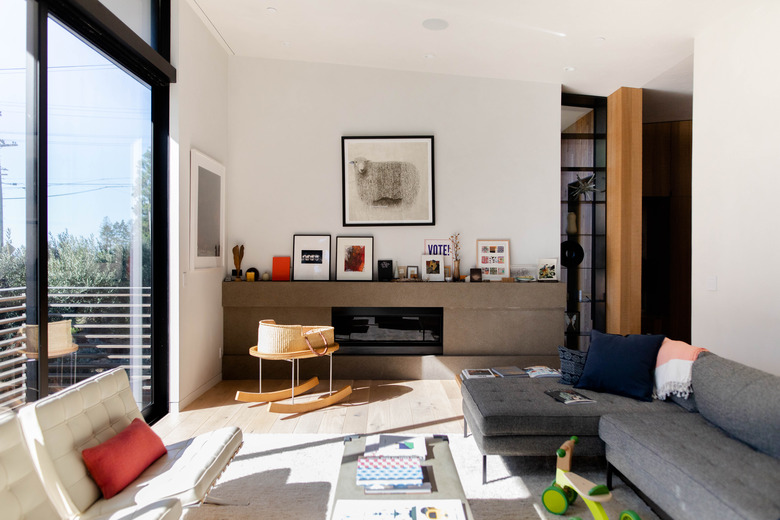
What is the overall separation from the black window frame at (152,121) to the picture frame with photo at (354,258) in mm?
1846

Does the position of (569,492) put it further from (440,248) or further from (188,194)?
(188,194)

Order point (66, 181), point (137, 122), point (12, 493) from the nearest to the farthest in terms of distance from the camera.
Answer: point (12, 493), point (66, 181), point (137, 122)

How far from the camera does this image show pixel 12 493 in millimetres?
1733

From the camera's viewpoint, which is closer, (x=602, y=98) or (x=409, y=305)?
(x=409, y=305)

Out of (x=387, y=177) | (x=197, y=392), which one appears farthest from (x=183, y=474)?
(x=387, y=177)

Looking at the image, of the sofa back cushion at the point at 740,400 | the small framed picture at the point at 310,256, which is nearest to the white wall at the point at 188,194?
the small framed picture at the point at 310,256

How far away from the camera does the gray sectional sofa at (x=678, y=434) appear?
2002mm

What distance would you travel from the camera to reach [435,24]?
4289mm

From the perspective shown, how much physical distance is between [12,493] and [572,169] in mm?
5717

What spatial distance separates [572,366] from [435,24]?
10.2 ft

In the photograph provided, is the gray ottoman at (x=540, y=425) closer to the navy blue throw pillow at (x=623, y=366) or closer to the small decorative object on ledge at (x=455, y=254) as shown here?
the navy blue throw pillow at (x=623, y=366)

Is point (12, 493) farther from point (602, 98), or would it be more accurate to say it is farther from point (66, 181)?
point (602, 98)

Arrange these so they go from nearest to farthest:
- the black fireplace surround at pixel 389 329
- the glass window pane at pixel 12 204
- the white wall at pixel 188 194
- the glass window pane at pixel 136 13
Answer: the glass window pane at pixel 12 204, the glass window pane at pixel 136 13, the white wall at pixel 188 194, the black fireplace surround at pixel 389 329

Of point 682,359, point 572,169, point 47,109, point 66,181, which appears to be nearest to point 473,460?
point 682,359
